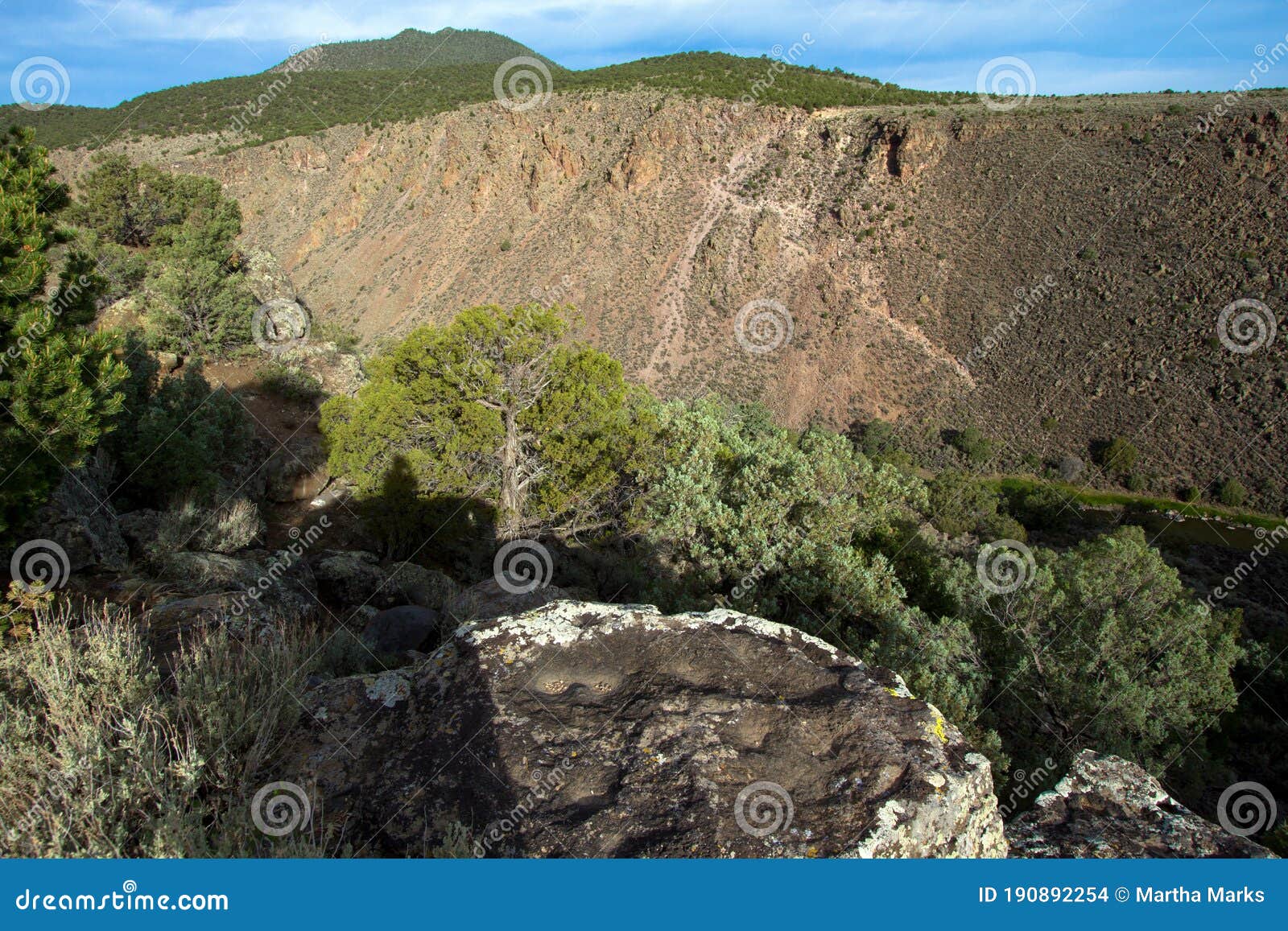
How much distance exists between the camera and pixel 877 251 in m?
41.0

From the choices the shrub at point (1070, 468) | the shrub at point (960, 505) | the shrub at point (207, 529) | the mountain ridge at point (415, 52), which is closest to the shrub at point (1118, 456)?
the shrub at point (1070, 468)

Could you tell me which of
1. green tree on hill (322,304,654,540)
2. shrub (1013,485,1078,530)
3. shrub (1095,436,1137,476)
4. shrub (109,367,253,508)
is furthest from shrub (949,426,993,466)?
shrub (109,367,253,508)

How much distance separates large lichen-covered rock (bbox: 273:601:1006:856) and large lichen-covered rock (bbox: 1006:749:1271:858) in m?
0.40

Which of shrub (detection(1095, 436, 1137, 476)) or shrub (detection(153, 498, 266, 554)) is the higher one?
shrub (detection(153, 498, 266, 554))

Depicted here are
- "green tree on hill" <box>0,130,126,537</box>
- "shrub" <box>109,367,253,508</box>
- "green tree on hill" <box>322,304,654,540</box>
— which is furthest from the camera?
"green tree on hill" <box>322,304,654,540</box>

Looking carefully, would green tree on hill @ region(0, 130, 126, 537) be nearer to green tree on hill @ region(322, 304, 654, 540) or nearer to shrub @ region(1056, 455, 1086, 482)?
green tree on hill @ region(322, 304, 654, 540)

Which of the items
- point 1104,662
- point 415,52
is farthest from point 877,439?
point 415,52

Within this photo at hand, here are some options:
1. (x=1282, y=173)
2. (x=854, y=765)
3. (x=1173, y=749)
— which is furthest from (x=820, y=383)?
(x=854, y=765)

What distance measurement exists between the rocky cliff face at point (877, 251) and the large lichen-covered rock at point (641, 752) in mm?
32437

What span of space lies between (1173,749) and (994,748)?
4582mm

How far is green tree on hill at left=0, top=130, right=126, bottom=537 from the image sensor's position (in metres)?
5.27

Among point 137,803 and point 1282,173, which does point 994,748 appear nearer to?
point 137,803

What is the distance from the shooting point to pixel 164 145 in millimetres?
57844

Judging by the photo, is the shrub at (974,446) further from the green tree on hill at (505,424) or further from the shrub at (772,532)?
the green tree on hill at (505,424)
